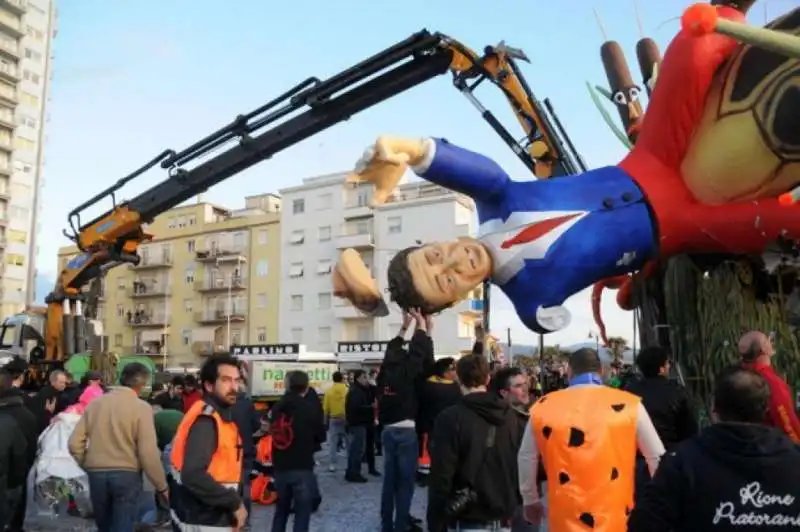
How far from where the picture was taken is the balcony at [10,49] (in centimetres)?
4572

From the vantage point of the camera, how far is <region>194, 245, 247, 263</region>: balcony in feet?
144

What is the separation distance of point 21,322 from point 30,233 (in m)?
33.3

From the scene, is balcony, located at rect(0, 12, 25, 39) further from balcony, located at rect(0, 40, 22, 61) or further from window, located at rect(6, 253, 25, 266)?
window, located at rect(6, 253, 25, 266)

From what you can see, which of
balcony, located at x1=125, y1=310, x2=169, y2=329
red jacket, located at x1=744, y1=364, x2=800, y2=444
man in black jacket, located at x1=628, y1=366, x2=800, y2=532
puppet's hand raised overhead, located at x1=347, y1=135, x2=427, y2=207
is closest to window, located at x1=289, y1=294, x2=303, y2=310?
balcony, located at x1=125, y1=310, x2=169, y2=329

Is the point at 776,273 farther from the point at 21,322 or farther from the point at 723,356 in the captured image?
the point at 21,322

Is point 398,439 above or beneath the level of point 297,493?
above

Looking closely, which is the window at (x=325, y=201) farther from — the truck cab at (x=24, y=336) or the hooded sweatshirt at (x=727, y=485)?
the hooded sweatshirt at (x=727, y=485)

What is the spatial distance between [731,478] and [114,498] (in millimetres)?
4168

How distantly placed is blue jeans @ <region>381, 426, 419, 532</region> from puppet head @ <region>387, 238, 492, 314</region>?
2068mm

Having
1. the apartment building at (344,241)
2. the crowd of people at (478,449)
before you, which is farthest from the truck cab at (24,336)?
the apartment building at (344,241)

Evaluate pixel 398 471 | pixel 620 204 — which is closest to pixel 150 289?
pixel 398 471

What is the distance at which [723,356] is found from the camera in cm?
510

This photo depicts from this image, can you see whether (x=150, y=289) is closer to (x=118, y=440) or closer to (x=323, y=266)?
(x=323, y=266)

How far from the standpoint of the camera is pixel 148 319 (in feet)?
155
